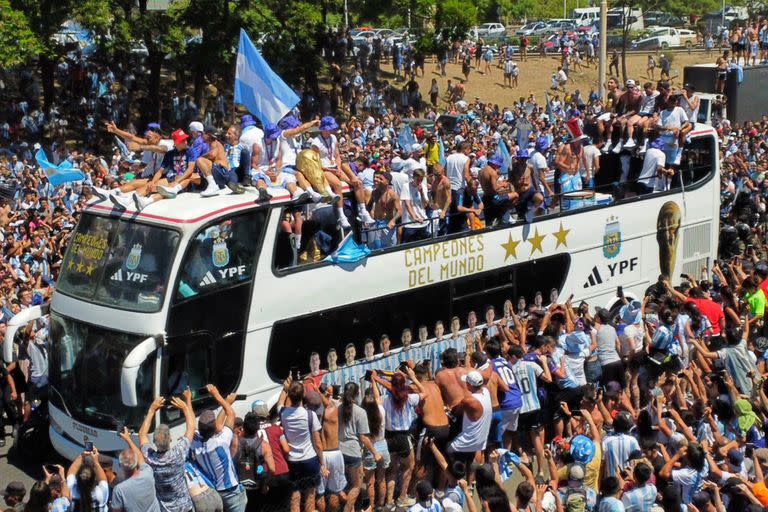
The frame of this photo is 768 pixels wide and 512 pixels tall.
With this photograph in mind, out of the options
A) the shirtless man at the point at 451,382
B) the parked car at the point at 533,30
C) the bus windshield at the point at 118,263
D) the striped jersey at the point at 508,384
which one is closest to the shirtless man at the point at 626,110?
the striped jersey at the point at 508,384

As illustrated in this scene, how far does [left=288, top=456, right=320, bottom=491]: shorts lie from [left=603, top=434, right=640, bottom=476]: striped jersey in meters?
2.73

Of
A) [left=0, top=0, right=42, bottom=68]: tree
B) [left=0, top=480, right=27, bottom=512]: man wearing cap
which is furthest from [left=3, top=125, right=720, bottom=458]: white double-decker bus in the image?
[left=0, top=0, right=42, bottom=68]: tree

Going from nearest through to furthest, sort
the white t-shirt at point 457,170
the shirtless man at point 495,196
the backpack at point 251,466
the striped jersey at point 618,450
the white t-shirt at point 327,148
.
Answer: the striped jersey at point 618,450 → the backpack at point 251,466 → the white t-shirt at point 327,148 → the shirtless man at point 495,196 → the white t-shirt at point 457,170

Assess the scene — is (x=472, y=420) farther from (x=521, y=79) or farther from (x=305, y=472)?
(x=521, y=79)

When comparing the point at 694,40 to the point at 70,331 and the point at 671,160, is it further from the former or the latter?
the point at 70,331


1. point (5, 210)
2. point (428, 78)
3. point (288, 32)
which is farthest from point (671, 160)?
point (428, 78)

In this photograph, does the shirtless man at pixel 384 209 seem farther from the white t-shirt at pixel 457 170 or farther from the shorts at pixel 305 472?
the shorts at pixel 305 472

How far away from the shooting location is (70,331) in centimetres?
1143

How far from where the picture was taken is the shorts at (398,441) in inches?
444

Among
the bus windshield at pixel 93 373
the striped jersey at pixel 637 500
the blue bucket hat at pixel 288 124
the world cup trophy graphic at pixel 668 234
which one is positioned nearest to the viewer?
the striped jersey at pixel 637 500

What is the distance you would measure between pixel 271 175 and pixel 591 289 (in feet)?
17.0

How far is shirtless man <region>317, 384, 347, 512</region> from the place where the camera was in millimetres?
10523

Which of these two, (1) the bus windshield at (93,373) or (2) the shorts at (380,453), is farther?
(2) the shorts at (380,453)

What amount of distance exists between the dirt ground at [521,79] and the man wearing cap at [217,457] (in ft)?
109
